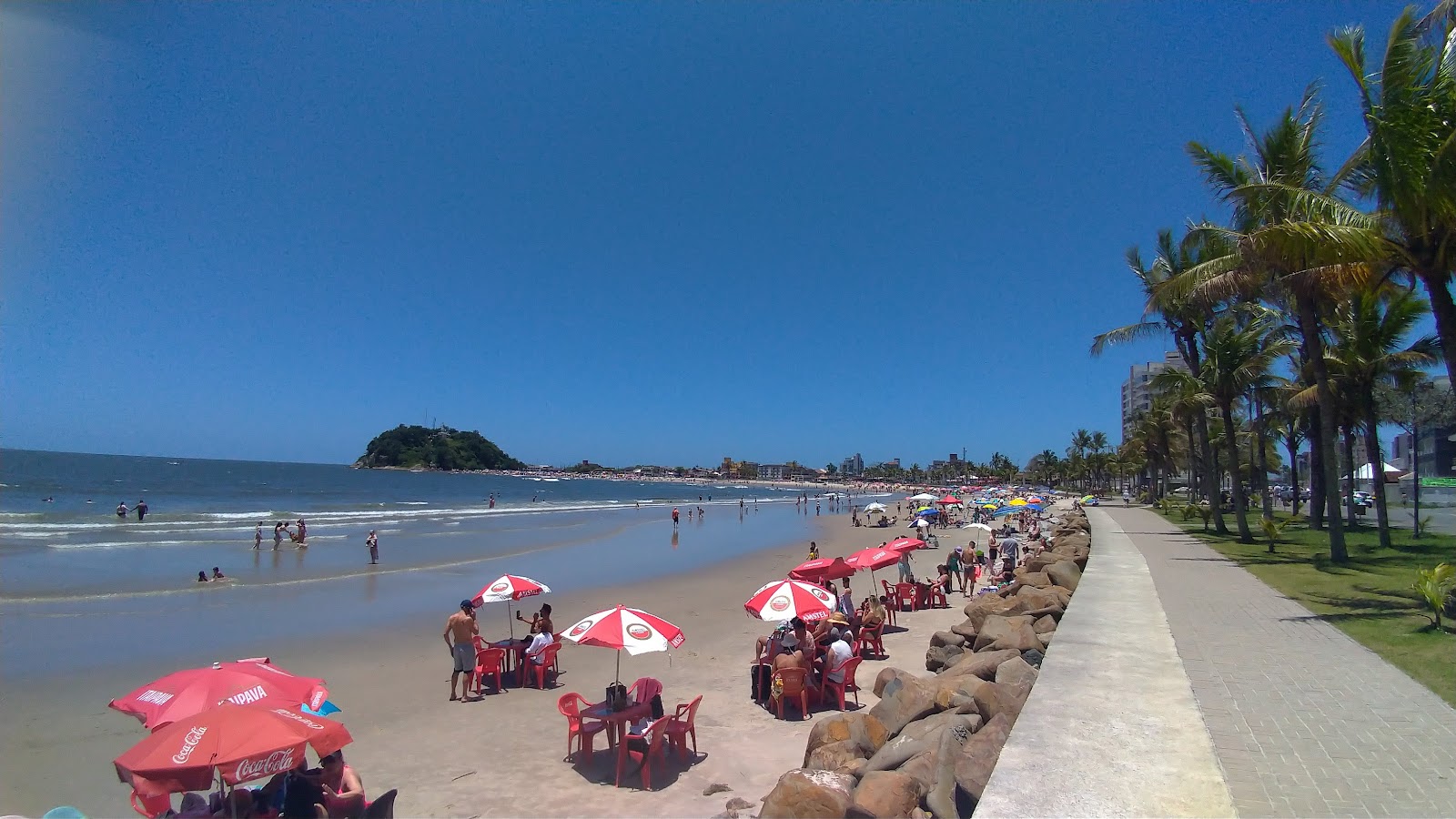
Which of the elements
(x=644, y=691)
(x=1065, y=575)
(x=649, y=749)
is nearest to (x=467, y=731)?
(x=644, y=691)

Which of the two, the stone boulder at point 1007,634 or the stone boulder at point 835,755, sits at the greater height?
the stone boulder at point 1007,634

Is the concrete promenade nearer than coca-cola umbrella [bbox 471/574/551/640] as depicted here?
Yes

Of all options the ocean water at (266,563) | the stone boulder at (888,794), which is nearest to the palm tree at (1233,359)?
the ocean water at (266,563)

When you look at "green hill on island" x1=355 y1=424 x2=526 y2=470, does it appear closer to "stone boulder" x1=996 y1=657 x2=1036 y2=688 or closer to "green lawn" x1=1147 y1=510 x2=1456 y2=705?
"green lawn" x1=1147 y1=510 x2=1456 y2=705

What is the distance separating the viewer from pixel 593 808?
21.5 ft

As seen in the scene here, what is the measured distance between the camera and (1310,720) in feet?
18.9

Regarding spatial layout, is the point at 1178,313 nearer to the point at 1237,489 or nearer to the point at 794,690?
the point at 1237,489

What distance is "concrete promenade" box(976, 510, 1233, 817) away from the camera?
4129mm

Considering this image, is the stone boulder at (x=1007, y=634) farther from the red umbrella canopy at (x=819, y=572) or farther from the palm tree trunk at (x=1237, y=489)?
the palm tree trunk at (x=1237, y=489)

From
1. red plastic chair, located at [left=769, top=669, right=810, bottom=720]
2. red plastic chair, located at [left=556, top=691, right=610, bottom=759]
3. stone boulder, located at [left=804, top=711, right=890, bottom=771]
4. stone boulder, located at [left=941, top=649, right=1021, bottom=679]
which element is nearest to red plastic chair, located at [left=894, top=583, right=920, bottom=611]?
red plastic chair, located at [left=769, top=669, right=810, bottom=720]

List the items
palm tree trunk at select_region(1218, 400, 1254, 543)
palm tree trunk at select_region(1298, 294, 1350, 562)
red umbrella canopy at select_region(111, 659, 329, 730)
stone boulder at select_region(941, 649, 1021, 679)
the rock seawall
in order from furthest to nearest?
palm tree trunk at select_region(1218, 400, 1254, 543) → palm tree trunk at select_region(1298, 294, 1350, 562) → stone boulder at select_region(941, 649, 1021, 679) → red umbrella canopy at select_region(111, 659, 329, 730) → the rock seawall

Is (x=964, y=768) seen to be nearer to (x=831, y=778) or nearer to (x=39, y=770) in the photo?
(x=831, y=778)

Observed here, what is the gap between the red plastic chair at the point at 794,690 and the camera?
885 cm

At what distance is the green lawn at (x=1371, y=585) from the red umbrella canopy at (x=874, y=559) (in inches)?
248
